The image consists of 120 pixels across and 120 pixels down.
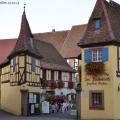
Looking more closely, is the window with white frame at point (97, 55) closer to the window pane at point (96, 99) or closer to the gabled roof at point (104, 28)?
the gabled roof at point (104, 28)

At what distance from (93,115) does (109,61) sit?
4821 millimetres

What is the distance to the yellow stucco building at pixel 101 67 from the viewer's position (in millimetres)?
35750

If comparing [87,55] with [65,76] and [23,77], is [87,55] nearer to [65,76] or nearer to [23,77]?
[23,77]

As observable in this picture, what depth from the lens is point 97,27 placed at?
37.7 metres

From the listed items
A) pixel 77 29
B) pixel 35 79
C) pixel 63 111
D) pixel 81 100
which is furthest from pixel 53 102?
pixel 77 29

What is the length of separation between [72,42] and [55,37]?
5186 mm

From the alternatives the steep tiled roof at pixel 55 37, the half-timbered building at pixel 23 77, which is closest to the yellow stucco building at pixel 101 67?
the half-timbered building at pixel 23 77

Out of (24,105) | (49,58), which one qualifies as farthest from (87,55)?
(49,58)

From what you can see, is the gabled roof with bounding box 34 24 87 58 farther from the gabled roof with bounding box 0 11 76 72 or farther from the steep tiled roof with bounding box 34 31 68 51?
the gabled roof with bounding box 0 11 76 72

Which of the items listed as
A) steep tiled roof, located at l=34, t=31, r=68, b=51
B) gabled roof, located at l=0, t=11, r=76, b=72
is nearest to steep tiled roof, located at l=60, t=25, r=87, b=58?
steep tiled roof, located at l=34, t=31, r=68, b=51

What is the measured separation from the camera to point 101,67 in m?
36.1

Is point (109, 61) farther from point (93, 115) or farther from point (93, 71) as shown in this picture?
point (93, 115)

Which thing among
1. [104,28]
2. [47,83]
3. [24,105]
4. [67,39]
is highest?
[67,39]

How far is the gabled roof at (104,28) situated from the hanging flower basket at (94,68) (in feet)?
5.76
